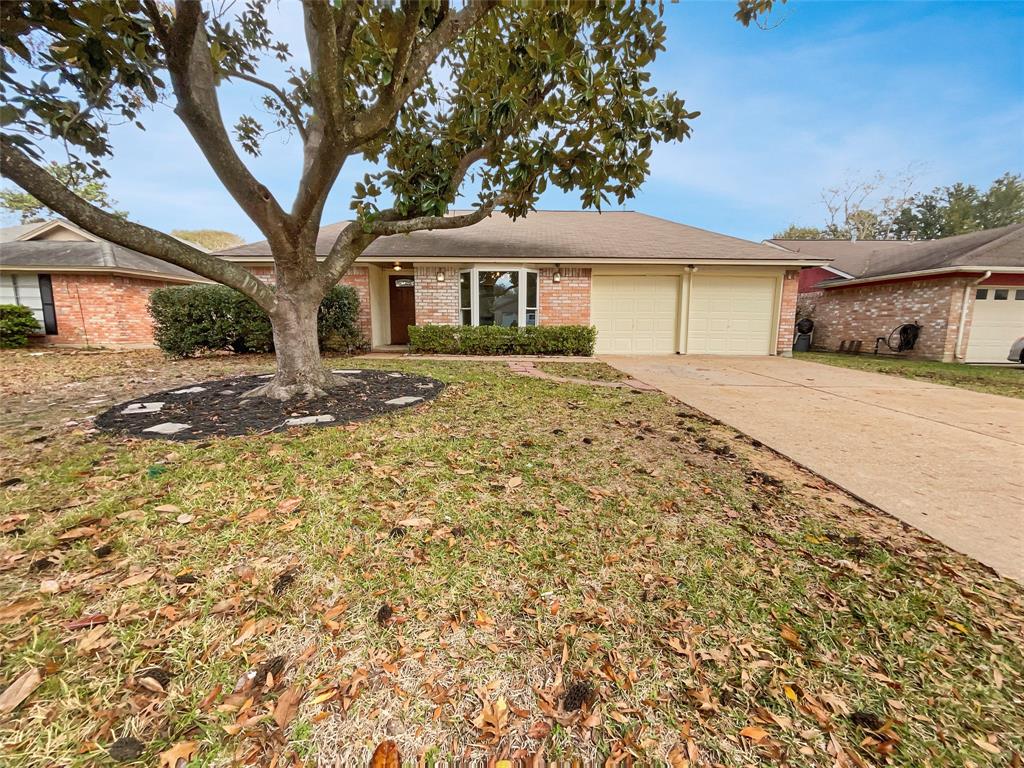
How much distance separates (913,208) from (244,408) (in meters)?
41.0

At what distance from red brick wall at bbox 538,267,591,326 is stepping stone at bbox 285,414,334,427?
7334 millimetres

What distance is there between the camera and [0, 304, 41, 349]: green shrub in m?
10.6

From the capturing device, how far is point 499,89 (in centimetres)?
504

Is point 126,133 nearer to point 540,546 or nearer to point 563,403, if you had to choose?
point 563,403

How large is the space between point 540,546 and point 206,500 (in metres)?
1.95

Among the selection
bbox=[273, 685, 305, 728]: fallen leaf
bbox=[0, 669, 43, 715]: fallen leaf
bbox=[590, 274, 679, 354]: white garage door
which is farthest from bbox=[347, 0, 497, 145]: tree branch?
bbox=[590, 274, 679, 354]: white garage door

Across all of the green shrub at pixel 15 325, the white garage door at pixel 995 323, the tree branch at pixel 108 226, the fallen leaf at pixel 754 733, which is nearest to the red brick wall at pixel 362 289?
the tree branch at pixel 108 226

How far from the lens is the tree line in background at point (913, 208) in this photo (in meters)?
26.4

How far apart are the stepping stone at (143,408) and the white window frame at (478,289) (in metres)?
6.93

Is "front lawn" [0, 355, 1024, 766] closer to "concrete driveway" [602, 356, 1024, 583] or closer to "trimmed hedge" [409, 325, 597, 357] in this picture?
"concrete driveway" [602, 356, 1024, 583]

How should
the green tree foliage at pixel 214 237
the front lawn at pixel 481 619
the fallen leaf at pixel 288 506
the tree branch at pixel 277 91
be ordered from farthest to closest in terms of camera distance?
the green tree foliage at pixel 214 237 < the tree branch at pixel 277 91 < the fallen leaf at pixel 288 506 < the front lawn at pixel 481 619

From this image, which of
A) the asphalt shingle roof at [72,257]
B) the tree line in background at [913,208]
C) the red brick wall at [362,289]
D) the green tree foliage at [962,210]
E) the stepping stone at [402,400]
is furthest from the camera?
the tree line in background at [913,208]

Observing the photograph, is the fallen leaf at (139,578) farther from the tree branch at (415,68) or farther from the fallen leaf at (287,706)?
the tree branch at (415,68)

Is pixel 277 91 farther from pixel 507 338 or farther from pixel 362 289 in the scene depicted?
pixel 507 338
